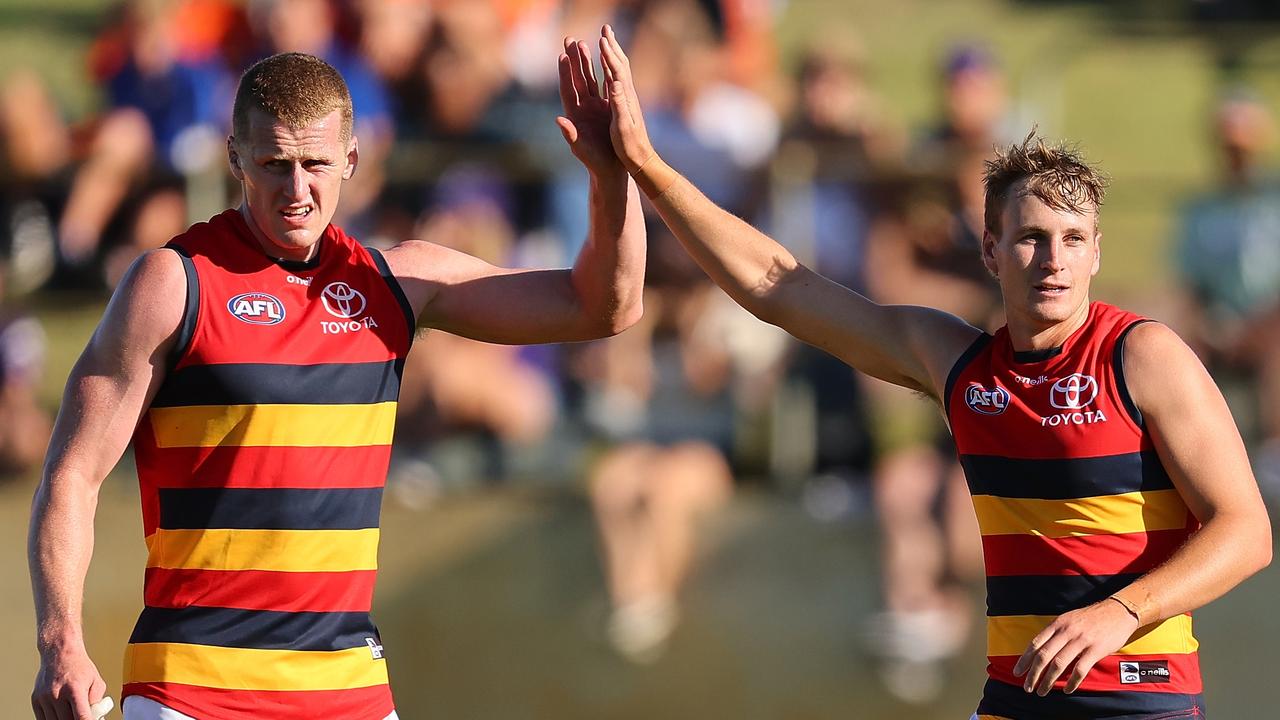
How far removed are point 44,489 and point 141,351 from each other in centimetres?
36

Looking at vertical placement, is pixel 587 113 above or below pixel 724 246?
above

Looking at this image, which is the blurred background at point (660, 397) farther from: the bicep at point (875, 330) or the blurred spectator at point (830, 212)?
the bicep at point (875, 330)

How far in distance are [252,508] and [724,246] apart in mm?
1320

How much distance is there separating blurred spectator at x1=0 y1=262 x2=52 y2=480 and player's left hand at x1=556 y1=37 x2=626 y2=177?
15.9 feet

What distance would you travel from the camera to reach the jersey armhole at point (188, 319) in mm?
3480

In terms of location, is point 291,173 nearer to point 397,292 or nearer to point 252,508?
point 397,292

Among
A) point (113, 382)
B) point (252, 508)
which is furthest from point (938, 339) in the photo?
point (113, 382)

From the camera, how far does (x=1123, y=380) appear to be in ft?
11.6

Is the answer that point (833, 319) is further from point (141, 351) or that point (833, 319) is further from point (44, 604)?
point (44, 604)

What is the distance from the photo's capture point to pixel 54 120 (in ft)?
28.3

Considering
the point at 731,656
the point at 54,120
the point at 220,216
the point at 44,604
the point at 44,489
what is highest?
the point at 54,120

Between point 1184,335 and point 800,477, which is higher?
point 1184,335

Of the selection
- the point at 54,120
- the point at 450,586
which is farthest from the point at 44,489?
the point at 54,120

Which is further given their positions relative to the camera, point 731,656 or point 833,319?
point 731,656
